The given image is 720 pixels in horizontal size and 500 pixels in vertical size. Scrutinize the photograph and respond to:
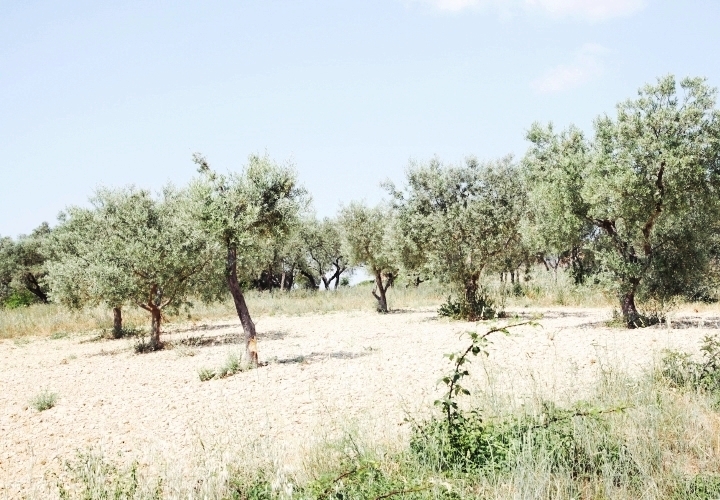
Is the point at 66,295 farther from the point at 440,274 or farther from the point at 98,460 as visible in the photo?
the point at 98,460

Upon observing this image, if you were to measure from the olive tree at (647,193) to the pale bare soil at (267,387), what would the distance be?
6.49 feet

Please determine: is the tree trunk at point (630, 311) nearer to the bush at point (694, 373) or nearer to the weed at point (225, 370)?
the bush at point (694, 373)

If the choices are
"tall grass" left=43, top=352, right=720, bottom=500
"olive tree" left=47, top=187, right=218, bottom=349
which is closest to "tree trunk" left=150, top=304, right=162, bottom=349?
"olive tree" left=47, top=187, right=218, bottom=349

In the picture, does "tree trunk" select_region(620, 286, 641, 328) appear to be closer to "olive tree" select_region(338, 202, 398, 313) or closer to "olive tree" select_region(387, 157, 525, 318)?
"olive tree" select_region(387, 157, 525, 318)

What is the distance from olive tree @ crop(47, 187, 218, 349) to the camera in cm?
1730

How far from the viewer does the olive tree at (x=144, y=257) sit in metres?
17.3

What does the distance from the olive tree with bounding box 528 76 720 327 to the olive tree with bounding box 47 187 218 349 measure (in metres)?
11.9

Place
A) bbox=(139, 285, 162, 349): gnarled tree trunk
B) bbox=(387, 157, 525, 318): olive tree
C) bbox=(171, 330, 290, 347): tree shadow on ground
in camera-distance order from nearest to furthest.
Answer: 1. bbox=(139, 285, 162, 349): gnarled tree trunk
2. bbox=(171, 330, 290, 347): tree shadow on ground
3. bbox=(387, 157, 525, 318): olive tree

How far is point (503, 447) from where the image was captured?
5547mm

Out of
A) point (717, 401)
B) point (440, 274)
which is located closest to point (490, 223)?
point (440, 274)

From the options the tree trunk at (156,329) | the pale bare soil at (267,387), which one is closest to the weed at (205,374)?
the pale bare soil at (267,387)

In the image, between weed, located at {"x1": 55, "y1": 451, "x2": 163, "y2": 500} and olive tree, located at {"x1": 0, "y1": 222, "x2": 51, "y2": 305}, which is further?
olive tree, located at {"x1": 0, "y1": 222, "x2": 51, "y2": 305}

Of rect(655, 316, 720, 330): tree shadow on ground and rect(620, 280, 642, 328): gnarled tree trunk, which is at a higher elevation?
rect(620, 280, 642, 328): gnarled tree trunk

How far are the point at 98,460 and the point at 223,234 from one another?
745 centimetres
